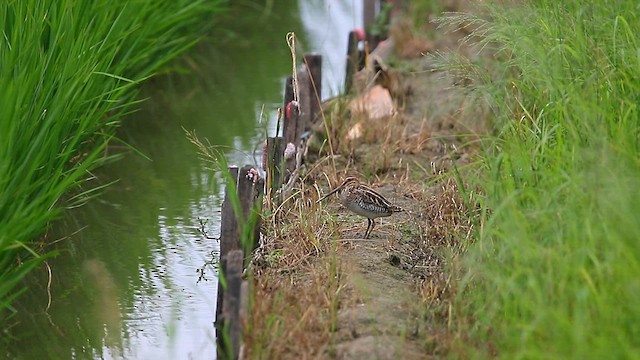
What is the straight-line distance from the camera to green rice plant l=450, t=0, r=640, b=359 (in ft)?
12.2

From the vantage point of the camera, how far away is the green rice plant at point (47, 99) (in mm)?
4828

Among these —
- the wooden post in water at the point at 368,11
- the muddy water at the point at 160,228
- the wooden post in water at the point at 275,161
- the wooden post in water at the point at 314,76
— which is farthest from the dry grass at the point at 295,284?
the wooden post in water at the point at 368,11

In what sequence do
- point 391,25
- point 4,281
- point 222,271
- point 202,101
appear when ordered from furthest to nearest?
point 391,25, point 202,101, point 4,281, point 222,271

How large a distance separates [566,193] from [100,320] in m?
2.39

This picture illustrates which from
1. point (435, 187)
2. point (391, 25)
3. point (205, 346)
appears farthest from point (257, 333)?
point (391, 25)

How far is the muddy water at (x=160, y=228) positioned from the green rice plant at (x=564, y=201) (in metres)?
1.34

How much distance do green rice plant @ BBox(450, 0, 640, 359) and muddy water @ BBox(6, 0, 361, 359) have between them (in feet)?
4.39

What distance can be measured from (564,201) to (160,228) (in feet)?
9.91

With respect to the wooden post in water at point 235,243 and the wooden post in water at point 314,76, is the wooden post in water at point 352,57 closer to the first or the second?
the wooden post in water at point 314,76

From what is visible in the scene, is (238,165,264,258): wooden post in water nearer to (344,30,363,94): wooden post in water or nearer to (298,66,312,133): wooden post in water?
(298,66,312,133): wooden post in water

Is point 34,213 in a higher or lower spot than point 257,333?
higher

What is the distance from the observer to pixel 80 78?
5.57 meters

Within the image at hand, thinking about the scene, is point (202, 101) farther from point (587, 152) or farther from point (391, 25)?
point (587, 152)

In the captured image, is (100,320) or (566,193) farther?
(100,320)
